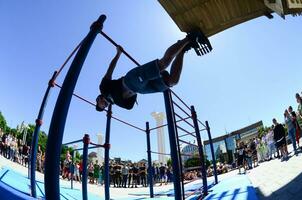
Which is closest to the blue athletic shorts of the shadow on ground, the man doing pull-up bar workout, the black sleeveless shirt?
the man doing pull-up bar workout

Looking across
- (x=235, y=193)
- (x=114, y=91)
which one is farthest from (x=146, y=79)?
(x=235, y=193)

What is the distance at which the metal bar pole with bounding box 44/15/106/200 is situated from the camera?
136 cm

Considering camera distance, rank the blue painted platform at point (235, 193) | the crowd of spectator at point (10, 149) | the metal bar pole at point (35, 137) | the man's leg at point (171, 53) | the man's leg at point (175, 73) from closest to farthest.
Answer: the man's leg at point (171, 53) < the man's leg at point (175, 73) < the blue painted platform at point (235, 193) < the metal bar pole at point (35, 137) < the crowd of spectator at point (10, 149)

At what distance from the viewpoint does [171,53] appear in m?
2.51

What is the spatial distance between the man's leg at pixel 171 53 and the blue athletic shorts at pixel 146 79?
0.06 metres

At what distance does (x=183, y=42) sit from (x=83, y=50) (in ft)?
4.06

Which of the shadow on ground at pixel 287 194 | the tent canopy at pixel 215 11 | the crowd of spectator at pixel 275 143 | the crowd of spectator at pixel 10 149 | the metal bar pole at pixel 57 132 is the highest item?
the tent canopy at pixel 215 11

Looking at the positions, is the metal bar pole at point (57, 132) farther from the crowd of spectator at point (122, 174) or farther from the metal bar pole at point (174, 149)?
the crowd of spectator at point (122, 174)

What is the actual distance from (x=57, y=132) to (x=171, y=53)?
147 centimetres

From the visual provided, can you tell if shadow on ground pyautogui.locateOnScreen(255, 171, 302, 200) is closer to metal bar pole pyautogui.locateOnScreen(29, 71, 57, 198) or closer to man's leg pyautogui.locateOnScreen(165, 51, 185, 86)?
man's leg pyautogui.locateOnScreen(165, 51, 185, 86)

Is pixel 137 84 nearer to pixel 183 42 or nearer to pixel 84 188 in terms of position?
pixel 183 42

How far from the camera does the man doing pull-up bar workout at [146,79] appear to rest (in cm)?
251

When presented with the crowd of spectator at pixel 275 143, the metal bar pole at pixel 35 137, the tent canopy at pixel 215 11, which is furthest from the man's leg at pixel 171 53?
the crowd of spectator at pixel 275 143

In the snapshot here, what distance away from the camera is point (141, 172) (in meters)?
11.2
